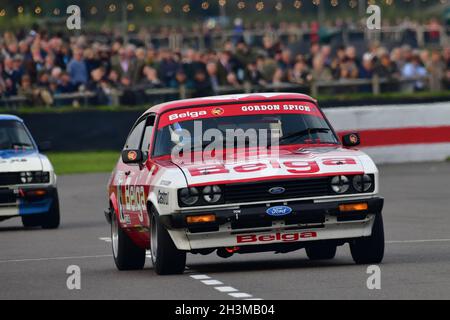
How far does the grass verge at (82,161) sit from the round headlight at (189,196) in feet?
58.5

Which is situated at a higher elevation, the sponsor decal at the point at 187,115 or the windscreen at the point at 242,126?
the sponsor decal at the point at 187,115

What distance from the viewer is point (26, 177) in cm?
2022

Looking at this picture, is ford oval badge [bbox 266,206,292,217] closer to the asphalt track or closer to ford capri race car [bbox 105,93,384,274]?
ford capri race car [bbox 105,93,384,274]

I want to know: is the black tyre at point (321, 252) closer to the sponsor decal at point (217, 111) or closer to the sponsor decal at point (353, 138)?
the sponsor decal at point (353, 138)

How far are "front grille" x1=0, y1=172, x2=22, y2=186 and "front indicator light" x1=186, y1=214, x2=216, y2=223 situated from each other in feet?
26.5

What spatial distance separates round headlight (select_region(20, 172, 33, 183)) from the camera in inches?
795

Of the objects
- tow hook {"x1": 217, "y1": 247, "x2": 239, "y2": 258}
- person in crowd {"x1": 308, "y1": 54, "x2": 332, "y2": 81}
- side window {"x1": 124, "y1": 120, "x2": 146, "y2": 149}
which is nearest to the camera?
tow hook {"x1": 217, "y1": 247, "x2": 239, "y2": 258}

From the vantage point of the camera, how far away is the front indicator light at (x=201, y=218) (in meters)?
12.4

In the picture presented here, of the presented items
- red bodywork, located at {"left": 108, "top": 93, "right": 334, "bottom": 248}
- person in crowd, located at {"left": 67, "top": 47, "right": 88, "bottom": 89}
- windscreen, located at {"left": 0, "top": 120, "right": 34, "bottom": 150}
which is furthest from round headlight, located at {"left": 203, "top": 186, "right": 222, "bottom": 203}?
person in crowd, located at {"left": 67, "top": 47, "right": 88, "bottom": 89}

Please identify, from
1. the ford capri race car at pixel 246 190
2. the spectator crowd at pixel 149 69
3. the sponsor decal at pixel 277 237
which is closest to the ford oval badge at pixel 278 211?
the ford capri race car at pixel 246 190

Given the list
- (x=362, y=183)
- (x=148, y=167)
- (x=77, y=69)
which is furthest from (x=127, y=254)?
(x=77, y=69)

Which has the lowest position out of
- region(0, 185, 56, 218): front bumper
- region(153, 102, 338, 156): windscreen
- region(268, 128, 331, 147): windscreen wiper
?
region(0, 185, 56, 218): front bumper
